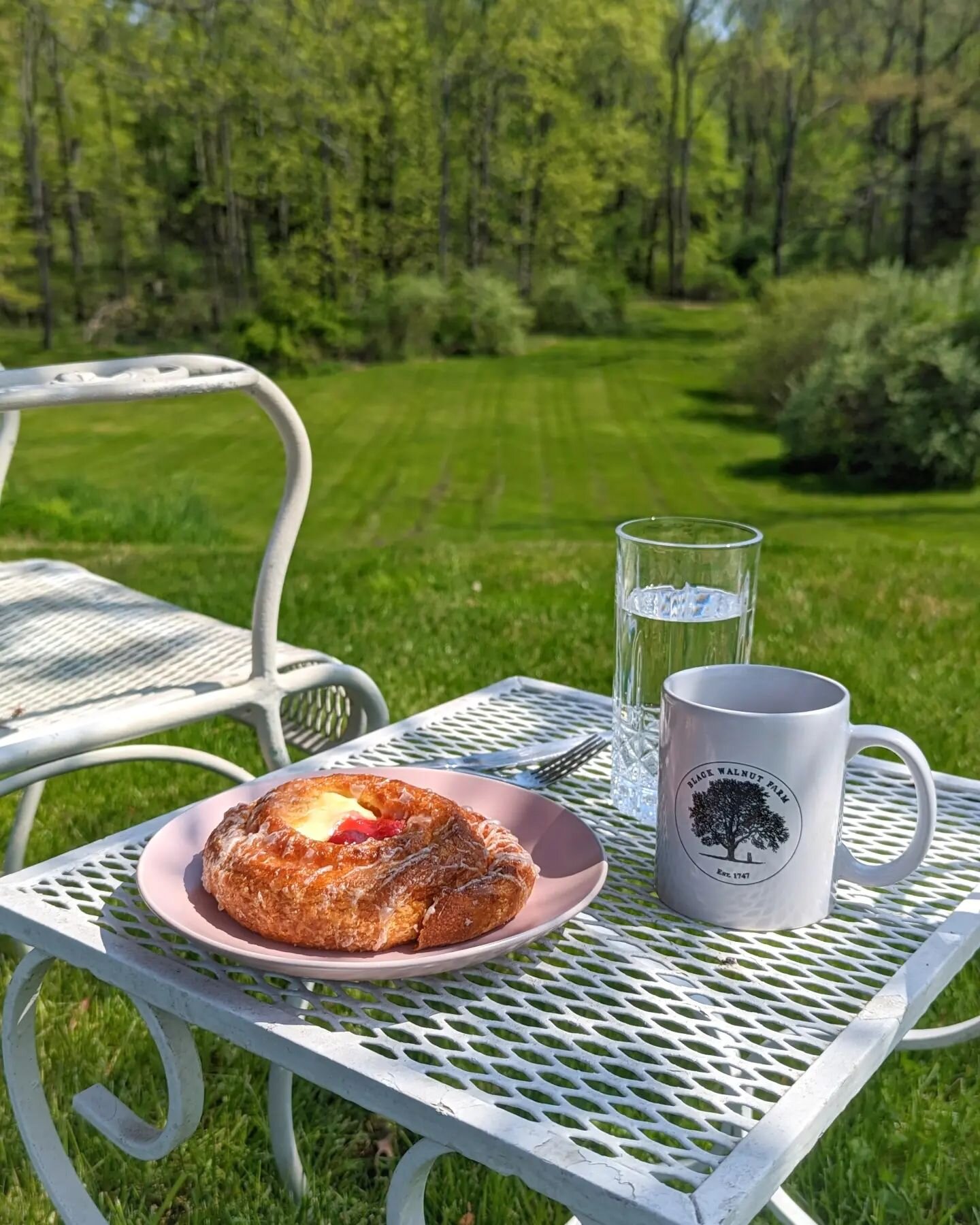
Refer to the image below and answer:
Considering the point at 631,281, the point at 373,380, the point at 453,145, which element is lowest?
the point at 373,380

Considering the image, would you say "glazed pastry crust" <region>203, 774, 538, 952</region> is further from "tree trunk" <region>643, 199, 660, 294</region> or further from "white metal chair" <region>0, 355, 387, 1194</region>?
"tree trunk" <region>643, 199, 660, 294</region>

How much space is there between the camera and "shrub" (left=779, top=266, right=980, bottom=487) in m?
9.11

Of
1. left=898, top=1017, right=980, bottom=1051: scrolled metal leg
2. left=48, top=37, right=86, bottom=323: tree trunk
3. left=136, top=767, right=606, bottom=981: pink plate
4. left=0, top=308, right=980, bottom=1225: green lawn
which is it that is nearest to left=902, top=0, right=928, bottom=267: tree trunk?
left=0, top=308, right=980, bottom=1225: green lawn

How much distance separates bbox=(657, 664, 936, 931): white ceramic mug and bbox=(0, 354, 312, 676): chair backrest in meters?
0.66

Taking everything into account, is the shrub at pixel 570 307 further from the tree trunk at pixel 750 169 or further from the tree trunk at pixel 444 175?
the tree trunk at pixel 750 169

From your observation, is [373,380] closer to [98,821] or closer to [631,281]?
[631,281]

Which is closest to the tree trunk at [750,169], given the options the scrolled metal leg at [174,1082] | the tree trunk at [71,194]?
the tree trunk at [71,194]

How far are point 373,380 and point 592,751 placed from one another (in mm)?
14283

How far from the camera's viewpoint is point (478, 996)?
72cm

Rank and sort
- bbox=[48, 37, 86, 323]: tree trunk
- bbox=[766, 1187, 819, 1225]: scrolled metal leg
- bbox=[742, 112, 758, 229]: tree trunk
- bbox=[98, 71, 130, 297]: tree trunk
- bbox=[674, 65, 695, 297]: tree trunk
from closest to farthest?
bbox=[766, 1187, 819, 1225]: scrolled metal leg, bbox=[48, 37, 86, 323]: tree trunk, bbox=[98, 71, 130, 297]: tree trunk, bbox=[674, 65, 695, 297]: tree trunk, bbox=[742, 112, 758, 229]: tree trunk

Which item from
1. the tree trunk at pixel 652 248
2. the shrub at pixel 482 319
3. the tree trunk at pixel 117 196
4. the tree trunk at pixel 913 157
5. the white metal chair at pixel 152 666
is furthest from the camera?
the tree trunk at pixel 652 248

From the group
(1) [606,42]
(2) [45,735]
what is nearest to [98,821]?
(2) [45,735]

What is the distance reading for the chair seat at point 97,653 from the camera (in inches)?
56.1

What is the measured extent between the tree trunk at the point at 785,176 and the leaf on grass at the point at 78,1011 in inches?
705
